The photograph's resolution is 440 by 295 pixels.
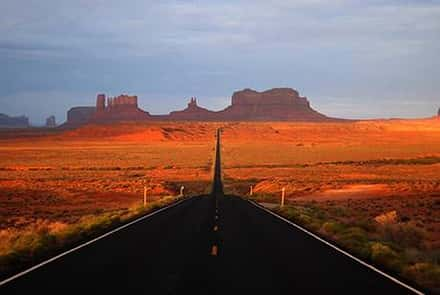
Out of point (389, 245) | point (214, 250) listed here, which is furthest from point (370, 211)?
point (214, 250)

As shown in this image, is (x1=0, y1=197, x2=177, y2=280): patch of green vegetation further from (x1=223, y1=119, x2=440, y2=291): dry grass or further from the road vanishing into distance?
(x1=223, y1=119, x2=440, y2=291): dry grass

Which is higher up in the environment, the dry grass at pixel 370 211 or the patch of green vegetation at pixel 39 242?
the patch of green vegetation at pixel 39 242

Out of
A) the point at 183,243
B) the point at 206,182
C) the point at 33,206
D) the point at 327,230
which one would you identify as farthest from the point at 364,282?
the point at 206,182

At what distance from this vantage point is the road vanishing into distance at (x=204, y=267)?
1040 centimetres

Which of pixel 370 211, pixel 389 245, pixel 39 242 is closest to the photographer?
pixel 39 242

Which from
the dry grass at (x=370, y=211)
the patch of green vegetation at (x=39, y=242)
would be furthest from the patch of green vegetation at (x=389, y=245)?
the patch of green vegetation at (x=39, y=242)

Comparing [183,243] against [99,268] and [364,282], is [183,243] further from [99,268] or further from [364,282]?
[364,282]

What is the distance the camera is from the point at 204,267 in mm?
12836

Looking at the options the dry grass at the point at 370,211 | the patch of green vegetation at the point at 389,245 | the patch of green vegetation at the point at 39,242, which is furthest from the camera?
the dry grass at the point at 370,211

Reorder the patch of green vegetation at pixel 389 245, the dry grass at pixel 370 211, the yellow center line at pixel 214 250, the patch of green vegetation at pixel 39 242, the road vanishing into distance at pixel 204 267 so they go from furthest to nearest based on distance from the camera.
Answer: the dry grass at pixel 370 211, the yellow center line at pixel 214 250, the patch of green vegetation at pixel 39 242, the patch of green vegetation at pixel 389 245, the road vanishing into distance at pixel 204 267

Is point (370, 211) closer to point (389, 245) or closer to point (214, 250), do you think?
point (389, 245)

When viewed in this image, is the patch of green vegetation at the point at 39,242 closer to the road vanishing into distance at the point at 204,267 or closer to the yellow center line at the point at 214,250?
the road vanishing into distance at the point at 204,267

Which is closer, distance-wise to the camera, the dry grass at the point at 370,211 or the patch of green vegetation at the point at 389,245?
the patch of green vegetation at the point at 389,245

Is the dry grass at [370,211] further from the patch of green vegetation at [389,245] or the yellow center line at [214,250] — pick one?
the yellow center line at [214,250]
